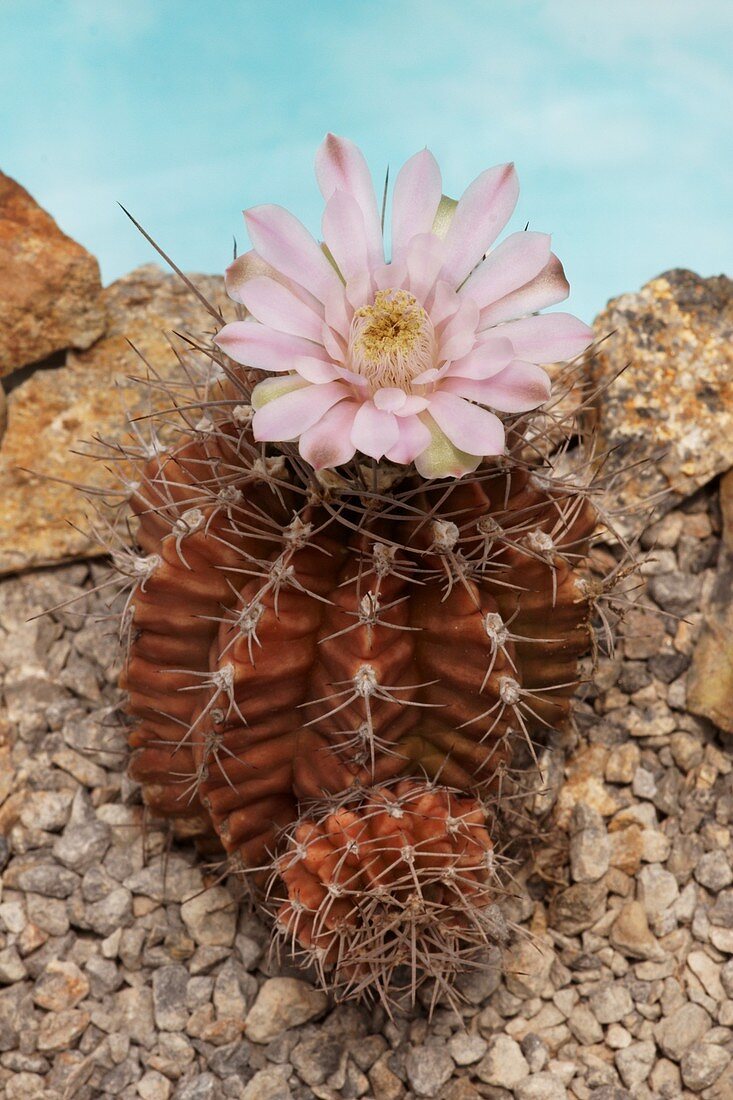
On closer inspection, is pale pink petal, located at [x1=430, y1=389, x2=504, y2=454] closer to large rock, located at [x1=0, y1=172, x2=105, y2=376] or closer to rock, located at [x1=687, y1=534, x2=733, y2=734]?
rock, located at [x1=687, y1=534, x2=733, y2=734]

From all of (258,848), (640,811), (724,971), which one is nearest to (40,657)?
(258,848)

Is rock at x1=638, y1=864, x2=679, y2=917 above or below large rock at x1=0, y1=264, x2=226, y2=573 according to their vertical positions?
below

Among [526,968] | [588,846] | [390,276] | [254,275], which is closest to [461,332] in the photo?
[390,276]

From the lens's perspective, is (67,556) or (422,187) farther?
(67,556)

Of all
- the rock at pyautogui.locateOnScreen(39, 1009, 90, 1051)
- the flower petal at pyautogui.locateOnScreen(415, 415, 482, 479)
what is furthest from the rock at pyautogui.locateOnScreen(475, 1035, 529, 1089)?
the flower petal at pyautogui.locateOnScreen(415, 415, 482, 479)

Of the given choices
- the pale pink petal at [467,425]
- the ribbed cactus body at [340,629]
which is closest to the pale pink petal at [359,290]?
the pale pink petal at [467,425]

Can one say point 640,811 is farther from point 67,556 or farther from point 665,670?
point 67,556
